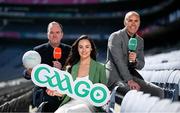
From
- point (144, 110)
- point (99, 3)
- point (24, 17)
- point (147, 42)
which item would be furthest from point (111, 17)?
point (144, 110)

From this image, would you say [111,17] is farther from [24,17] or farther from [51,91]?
[51,91]

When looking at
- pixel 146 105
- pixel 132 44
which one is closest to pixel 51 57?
pixel 132 44

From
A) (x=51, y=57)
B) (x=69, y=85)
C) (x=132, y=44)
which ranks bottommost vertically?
(x=69, y=85)

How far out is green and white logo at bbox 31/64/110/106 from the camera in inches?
125

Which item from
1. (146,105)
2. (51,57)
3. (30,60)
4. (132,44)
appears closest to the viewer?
(146,105)

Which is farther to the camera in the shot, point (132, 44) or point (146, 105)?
point (132, 44)

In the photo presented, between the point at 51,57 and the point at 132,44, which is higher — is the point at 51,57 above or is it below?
below

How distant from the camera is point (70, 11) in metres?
36.0

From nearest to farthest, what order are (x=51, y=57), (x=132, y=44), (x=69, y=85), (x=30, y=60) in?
(x=69, y=85) < (x=30, y=60) < (x=132, y=44) < (x=51, y=57)

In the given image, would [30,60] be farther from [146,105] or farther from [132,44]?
[146,105]

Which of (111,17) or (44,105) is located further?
(111,17)

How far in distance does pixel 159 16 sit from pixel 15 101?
26912 millimetres

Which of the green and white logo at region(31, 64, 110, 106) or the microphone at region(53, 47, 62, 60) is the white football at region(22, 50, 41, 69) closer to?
the green and white logo at region(31, 64, 110, 106)

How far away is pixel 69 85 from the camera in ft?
10.7
